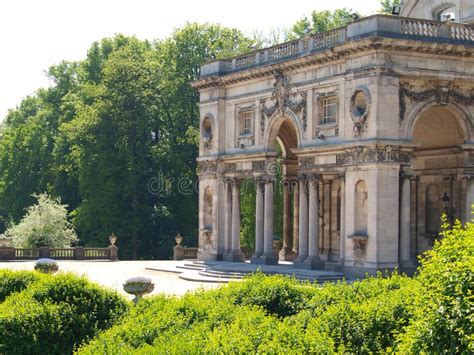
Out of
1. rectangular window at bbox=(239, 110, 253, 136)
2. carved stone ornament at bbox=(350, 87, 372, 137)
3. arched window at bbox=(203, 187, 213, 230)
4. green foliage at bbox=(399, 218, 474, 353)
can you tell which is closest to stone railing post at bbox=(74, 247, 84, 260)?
arched window at bbox=(203, 187, 213, 230)

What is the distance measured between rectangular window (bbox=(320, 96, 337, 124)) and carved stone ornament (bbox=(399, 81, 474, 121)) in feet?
13.0

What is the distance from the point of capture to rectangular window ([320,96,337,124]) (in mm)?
44188

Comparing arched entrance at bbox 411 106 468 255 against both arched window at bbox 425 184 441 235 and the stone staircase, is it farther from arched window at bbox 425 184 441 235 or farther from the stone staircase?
the stone staircase

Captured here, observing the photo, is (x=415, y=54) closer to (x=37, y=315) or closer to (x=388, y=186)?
(x=388, y=186)

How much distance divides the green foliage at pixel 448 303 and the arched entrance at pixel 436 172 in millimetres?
30398

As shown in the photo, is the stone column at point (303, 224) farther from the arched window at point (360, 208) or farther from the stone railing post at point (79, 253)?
the stone railing post at point (79, 253)

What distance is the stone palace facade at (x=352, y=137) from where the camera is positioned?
40688mm

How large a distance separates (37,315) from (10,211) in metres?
66.0

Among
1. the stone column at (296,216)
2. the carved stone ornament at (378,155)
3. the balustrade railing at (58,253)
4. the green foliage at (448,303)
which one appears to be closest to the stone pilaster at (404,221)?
the carved stone ornament at (378,155)

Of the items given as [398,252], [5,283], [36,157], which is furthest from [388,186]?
[36,157]

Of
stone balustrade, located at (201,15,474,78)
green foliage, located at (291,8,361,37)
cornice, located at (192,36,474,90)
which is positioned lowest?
cornice, located at (192,36,474,90)

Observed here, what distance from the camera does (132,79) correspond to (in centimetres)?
7131

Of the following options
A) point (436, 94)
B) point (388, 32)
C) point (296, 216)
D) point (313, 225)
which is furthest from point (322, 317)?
point (296, 216)

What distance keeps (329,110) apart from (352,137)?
3196 mm
